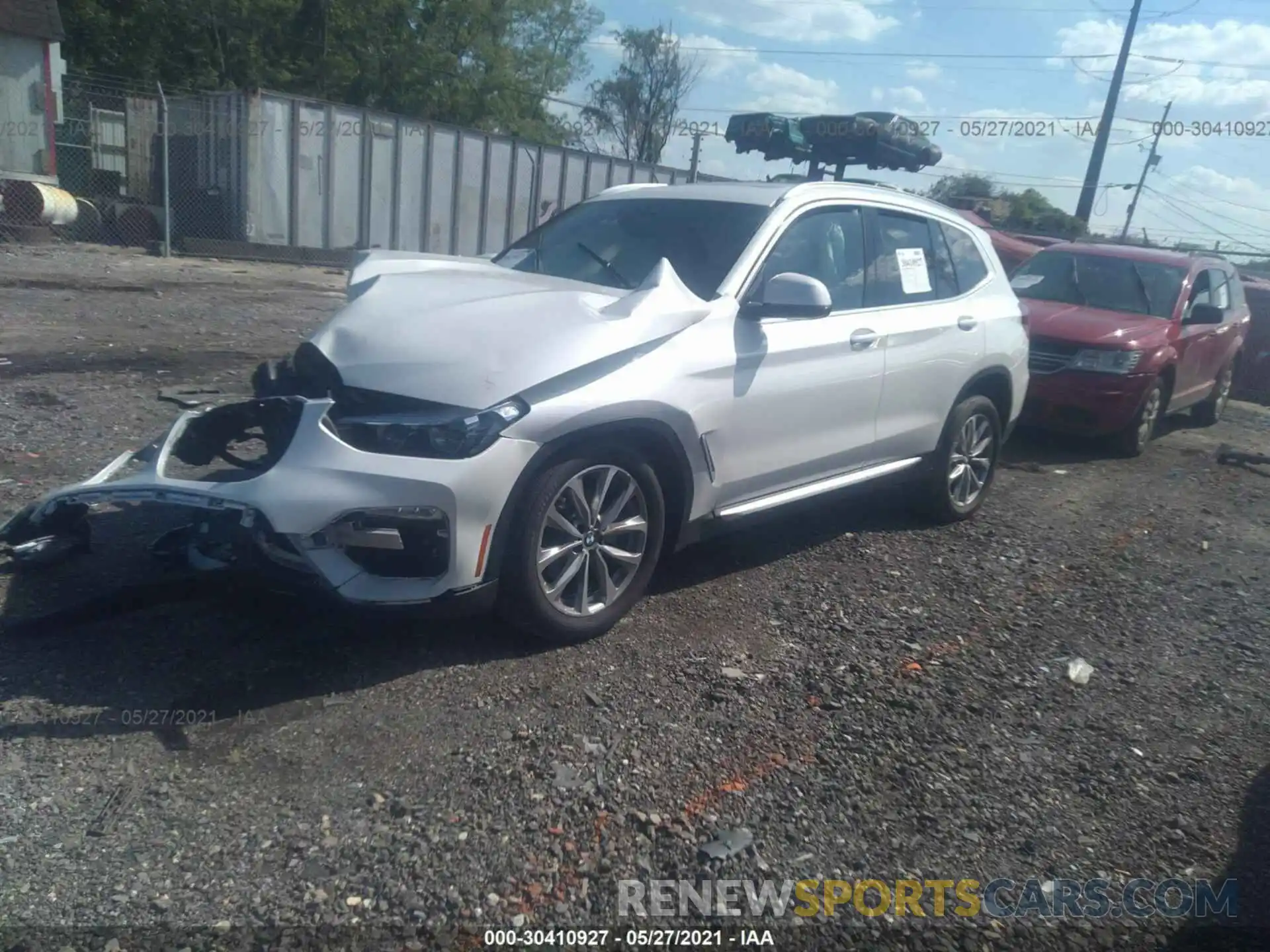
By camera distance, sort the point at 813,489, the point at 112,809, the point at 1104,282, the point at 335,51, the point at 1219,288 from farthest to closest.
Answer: the point at 335,51, the point at 1219,288, the point at 1104,282, the point at 813,489, the point at 112,809

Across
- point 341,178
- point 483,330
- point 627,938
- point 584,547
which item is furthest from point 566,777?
point 341,178

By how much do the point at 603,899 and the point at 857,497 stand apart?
9.98ft

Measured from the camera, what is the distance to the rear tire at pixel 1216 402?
10242 millimetres

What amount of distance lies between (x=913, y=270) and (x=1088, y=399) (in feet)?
11.4

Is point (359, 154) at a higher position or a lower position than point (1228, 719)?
higher

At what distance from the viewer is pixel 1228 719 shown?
3914 millimetres

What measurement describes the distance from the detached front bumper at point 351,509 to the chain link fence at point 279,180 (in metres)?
13.7

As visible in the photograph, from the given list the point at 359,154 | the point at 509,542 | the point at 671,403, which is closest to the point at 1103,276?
the point at 671,403

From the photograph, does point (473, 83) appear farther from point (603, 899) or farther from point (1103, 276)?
point (603, 899)

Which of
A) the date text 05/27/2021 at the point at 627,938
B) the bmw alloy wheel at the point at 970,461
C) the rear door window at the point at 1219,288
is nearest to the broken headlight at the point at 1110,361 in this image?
the rear door window at the point at 1219,288

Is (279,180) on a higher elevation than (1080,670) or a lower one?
higher

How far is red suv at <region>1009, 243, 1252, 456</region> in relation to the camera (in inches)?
318

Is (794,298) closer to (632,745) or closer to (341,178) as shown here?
(632,745)

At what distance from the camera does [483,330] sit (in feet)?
12.1
